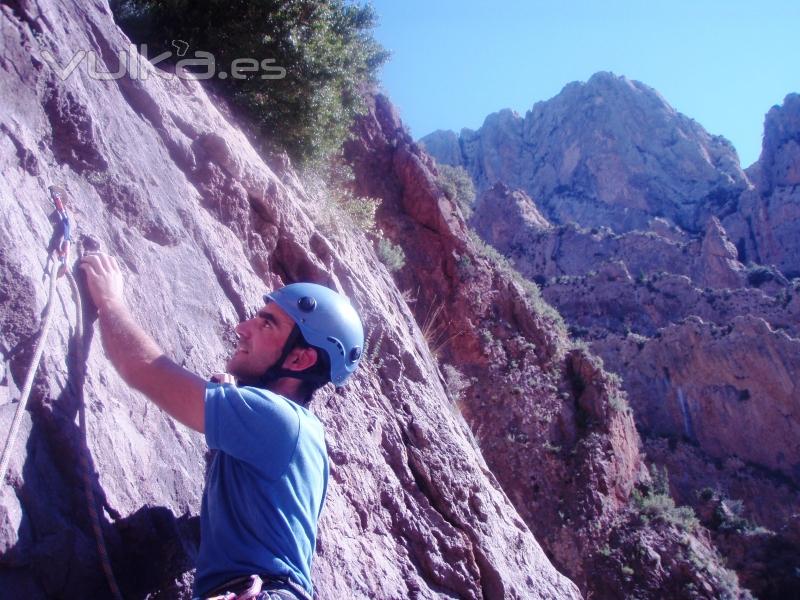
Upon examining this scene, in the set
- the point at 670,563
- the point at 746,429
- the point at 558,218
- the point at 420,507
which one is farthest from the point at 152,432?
the point at 558,218

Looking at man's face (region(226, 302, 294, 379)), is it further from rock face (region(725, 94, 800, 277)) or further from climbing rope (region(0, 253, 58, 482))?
rock face (region(725, 94, 800, 277))

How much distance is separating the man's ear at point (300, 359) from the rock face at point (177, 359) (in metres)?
0.73

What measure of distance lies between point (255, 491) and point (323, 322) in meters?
0.82

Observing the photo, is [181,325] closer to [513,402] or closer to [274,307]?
[274,307]

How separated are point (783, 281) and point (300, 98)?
42618mm

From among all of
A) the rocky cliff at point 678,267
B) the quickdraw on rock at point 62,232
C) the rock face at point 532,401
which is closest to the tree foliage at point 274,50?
the rock face at point 532,401

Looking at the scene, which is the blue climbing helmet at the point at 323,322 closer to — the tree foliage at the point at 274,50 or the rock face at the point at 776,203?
the tree foliage at the point at 274,50

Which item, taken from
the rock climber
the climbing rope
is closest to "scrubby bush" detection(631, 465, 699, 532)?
the rock climber

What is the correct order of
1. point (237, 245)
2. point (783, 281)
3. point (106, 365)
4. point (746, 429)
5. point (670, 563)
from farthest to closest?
point (783, 281) < point (746, 429) < point (670, 563) < point (237, 245) < point (106, 365)

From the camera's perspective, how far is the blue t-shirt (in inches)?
96.3

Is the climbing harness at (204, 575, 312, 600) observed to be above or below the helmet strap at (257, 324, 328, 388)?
below

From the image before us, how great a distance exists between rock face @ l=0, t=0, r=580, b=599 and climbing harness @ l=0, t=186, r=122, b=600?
4 cm

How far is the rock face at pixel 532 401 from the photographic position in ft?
43.7

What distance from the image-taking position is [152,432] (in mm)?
3135
